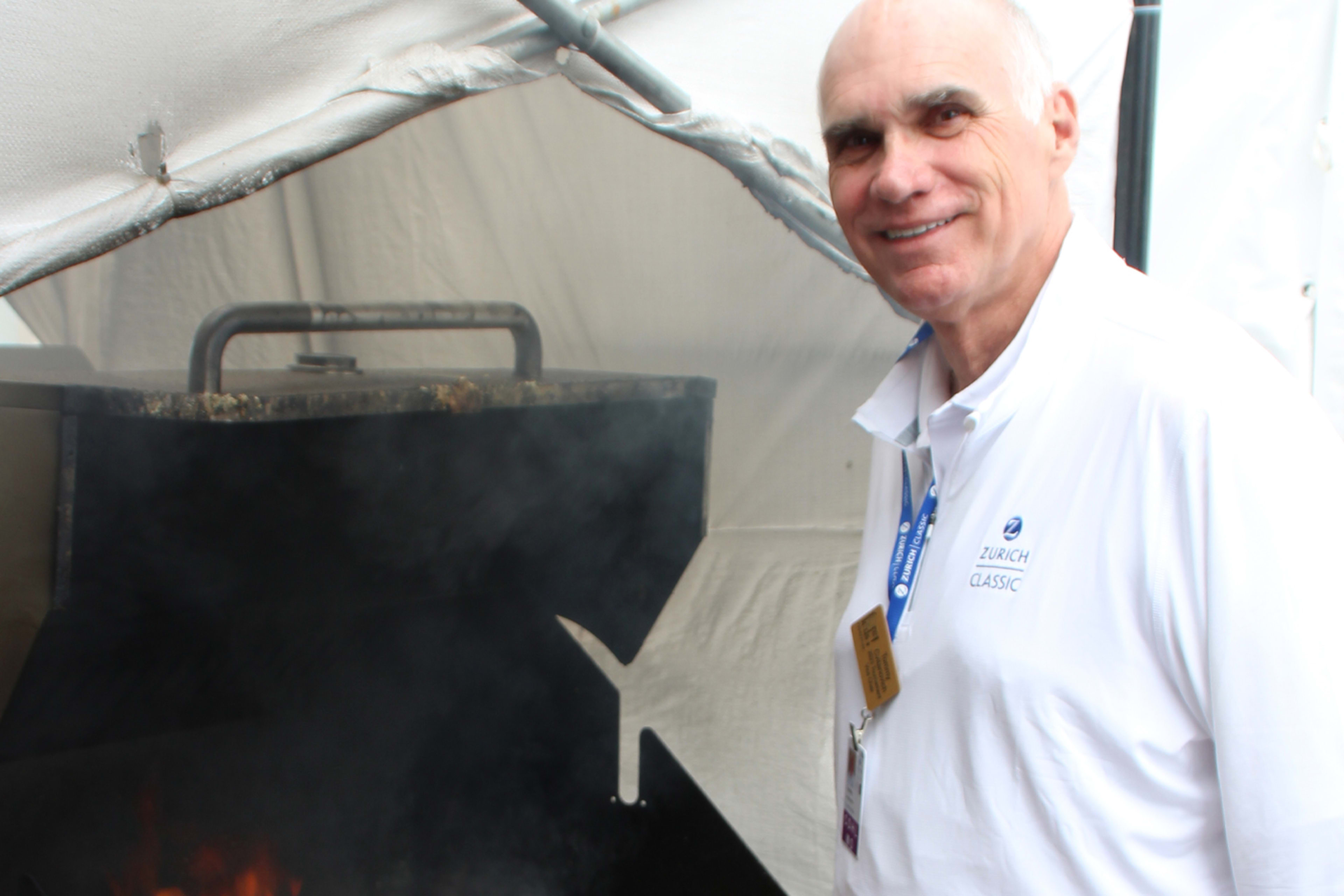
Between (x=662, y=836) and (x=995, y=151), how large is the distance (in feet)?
4.74

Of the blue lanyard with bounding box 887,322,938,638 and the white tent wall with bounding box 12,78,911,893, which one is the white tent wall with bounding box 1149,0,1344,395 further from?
the blue lanyard with bounding box 887,322,938,638

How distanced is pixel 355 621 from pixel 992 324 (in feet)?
3.71

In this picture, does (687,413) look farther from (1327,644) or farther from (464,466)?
(1327,644)

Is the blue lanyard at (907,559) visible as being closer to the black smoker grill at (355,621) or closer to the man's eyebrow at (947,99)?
the man's eyebrow at (947,99)

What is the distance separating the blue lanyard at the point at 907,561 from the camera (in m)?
0.93

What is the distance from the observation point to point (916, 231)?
0.88 metres

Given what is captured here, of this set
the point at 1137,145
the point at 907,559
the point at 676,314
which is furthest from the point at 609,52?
the point at 676,314

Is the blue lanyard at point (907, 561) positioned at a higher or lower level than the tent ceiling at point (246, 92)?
lower

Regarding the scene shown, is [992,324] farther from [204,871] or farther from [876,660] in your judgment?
[204,871]

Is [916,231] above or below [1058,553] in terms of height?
above

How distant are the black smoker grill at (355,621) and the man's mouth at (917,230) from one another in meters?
0.66

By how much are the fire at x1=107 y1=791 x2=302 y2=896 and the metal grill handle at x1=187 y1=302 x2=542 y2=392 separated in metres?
0.69

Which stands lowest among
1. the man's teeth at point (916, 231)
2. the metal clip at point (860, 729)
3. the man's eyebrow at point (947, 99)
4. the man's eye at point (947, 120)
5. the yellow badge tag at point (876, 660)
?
the metal clip at point (860, 729)

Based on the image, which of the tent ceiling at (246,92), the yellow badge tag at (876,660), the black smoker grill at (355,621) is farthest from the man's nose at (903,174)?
the black smoker grill at (355,621)
